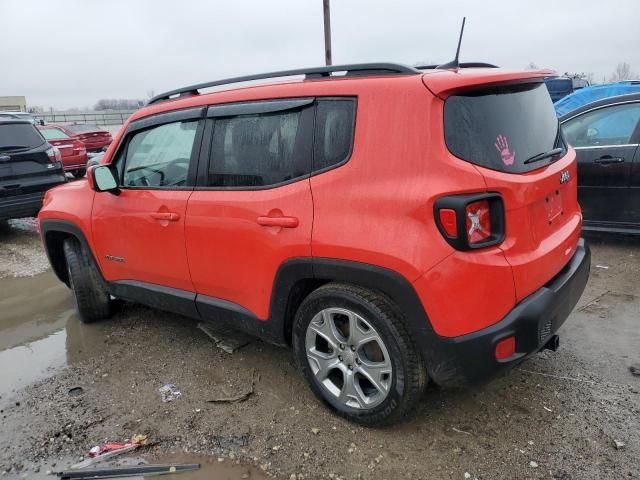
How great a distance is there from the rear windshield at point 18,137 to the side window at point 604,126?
7.19 metres

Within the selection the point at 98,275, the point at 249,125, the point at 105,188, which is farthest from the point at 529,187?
the point at 98,275

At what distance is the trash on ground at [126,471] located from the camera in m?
2.53

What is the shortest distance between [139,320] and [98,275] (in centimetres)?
52

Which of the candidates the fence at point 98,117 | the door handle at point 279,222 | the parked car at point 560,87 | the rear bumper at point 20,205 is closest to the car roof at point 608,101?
the door handle at point 279,222

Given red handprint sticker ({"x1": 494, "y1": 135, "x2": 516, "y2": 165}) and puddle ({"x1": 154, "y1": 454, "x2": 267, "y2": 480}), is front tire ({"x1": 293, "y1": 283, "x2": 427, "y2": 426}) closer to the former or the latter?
puddle ({"x1": 154, "y1": 454, "x2": 267, "y2": 480})

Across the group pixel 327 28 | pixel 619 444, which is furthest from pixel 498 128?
pixel 327 28

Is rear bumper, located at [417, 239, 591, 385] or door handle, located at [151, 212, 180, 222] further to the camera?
door handle, located at [151, 212, 180, 222]

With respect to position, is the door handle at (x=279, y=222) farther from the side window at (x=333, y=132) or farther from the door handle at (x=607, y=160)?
the door handle at (x=607, y=160)

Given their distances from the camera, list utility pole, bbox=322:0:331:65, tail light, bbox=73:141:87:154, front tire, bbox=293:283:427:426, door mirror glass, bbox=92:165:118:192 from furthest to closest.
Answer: tail light, bbox=73:141:87:154
utility pole, bbox=322:0:331:65
door mirror glass, bbox=92:165:118:192
front tire, bbox=293:283:427:426

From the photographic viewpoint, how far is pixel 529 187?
93.4 inches

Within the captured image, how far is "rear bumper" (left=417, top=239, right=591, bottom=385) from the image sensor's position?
2254 mm

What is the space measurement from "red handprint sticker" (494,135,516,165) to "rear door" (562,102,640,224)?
11.2ft

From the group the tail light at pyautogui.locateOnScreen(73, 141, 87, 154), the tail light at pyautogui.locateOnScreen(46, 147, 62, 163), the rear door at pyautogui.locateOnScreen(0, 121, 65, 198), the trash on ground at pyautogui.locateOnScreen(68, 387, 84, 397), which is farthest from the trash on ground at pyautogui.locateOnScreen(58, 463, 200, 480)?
the tail light at pyautogui.locateOnScreen(73, 141, 87, 154)

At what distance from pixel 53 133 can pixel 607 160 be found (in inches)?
553
